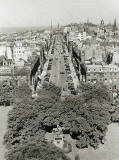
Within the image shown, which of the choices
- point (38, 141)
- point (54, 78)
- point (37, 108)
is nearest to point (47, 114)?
point (37, 108)

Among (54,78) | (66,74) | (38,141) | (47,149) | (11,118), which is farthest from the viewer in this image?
(66,74)

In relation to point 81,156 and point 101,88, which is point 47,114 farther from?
point 101,88

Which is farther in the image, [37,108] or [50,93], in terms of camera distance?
[50,93]

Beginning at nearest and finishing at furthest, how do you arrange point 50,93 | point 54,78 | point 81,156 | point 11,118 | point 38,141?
point 38,141, point 81,156, point 11,118, point 50,93, point 54,78

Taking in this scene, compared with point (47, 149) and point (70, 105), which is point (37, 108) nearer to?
point (70, 105)

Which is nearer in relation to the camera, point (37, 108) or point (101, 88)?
point (37, 108)

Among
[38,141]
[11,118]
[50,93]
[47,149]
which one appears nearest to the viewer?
[47,149]

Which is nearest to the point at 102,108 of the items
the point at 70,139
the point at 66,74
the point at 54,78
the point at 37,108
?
the point at 70,139

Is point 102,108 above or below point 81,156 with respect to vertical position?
above

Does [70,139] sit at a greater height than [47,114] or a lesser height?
lesser
